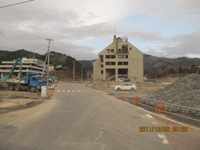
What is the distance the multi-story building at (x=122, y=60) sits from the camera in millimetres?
126688

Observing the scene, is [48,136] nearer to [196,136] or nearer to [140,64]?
[196,136]

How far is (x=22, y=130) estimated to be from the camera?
42.1 ft

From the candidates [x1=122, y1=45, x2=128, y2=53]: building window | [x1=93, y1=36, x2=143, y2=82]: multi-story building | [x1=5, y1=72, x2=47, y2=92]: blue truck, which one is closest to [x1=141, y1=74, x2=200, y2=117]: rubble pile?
[x1=5, y1=72, x2=47, y2=92]: blue truck

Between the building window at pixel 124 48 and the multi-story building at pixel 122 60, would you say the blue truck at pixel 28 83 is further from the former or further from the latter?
the building window at pixel 124 48

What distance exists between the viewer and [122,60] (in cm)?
12756

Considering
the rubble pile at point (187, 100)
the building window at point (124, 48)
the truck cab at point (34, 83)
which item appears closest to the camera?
the rubble pile at point (187, 100)

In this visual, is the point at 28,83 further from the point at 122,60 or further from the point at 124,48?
the point at 124,48

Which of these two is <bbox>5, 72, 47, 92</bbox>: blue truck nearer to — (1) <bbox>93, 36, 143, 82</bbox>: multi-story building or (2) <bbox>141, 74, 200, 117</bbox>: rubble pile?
(2) <bbox>141, 74, 200, 117</bbox>: rubble pile

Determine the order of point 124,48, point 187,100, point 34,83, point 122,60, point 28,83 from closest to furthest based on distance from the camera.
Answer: point 187,100
point 34,83
point 28,83
point 122,60
point 124,48

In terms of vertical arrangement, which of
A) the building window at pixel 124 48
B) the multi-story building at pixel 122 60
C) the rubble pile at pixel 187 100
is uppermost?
the building window at pixel 124 48

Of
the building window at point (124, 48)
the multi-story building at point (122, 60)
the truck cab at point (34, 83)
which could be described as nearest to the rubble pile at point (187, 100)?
the truck cab at point (34, 83)

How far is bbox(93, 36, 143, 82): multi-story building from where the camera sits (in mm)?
126688

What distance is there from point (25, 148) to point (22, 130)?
3.90m

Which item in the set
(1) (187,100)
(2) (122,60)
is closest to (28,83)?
(1) (187,100)
